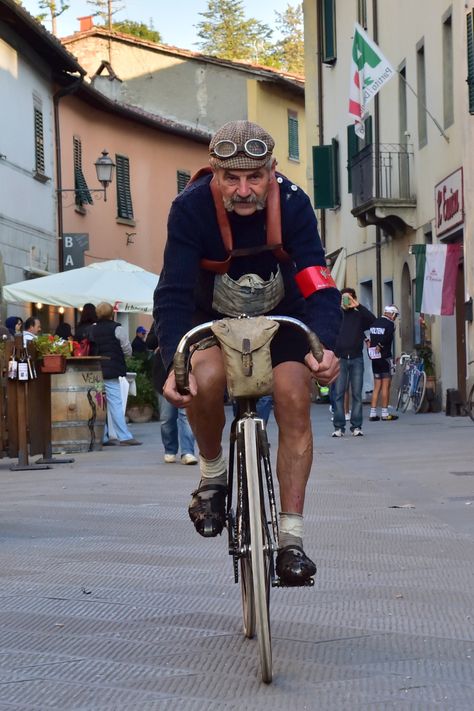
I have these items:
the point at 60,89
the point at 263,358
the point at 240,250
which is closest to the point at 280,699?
the point at 263,358

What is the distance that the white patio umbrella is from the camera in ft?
78.7

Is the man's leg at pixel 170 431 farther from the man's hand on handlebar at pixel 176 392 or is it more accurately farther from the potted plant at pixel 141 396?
the man's hand on handlebar at pixel 176 392

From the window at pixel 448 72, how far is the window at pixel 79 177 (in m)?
13.0

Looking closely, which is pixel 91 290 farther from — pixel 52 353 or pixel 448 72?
pixel 52 353

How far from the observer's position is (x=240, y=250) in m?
5.29

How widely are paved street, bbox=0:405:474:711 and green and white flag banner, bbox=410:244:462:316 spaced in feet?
40.0

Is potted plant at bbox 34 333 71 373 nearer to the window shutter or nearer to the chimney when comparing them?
the window shutter

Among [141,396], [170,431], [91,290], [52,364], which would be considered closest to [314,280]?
[170,431]

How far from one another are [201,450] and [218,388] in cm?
41

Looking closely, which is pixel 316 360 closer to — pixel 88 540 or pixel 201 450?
pixel 201 450

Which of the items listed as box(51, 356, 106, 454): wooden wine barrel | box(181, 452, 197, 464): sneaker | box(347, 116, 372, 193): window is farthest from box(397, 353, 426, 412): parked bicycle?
box(181, 452, 197, 464): sneaker

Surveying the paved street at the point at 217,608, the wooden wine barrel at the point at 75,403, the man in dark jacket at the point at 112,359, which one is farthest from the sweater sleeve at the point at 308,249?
the man in dark jacket at the point at 112,359

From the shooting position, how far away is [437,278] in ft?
81.2

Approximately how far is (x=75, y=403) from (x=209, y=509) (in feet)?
43.1
